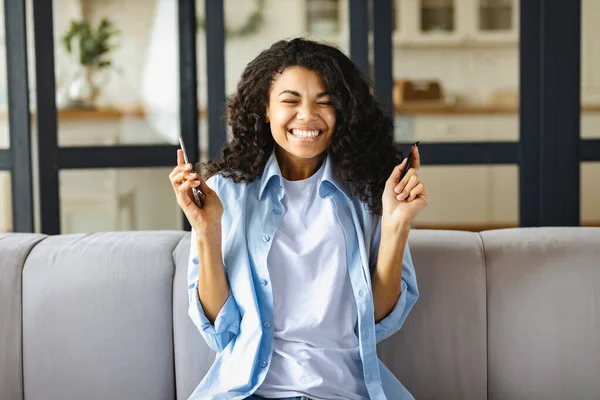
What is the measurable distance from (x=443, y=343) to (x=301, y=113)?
2.01 ft

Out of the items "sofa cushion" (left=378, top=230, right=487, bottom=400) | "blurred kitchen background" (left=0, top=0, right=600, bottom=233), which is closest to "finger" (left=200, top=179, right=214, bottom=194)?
"sofa cushion" (left=378, top=230, right=487, bottom=400)

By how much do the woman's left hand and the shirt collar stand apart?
0.11m

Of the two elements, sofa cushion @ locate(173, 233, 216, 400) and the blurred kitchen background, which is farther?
the blurred kitchen background

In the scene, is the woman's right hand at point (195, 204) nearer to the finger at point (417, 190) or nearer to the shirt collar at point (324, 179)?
the shirt collar at point (324, 179)

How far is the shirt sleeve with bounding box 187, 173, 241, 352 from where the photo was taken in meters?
1.43

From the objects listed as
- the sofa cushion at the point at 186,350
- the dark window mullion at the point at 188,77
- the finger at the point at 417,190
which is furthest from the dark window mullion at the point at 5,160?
the finger at the point at 417,190

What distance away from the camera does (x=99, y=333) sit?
5.34 ft

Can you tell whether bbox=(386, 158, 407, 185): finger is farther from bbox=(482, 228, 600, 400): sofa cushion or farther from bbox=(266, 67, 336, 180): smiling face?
bbox=(482, 228, 600, 400): sofa cushion

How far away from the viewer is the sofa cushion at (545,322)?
1583 mm

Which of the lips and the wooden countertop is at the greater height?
the wooden countertop

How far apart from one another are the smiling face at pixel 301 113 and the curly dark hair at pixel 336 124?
18mm

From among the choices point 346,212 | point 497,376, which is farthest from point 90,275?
point 497,376

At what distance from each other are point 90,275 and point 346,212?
2.00 ft

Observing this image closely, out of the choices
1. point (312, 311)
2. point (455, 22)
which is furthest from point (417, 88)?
point (312, 311)
